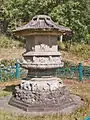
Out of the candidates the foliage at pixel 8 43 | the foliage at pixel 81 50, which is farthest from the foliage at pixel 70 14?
the foliage at pixel 8 43

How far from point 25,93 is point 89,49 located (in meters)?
14.3

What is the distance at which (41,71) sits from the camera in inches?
306

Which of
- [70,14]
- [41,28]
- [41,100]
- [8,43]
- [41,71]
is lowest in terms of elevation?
[8,43]

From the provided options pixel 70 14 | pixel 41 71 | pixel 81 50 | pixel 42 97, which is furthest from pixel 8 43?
pixel 42 97

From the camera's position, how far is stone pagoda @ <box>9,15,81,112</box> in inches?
287

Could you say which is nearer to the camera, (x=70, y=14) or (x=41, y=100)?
(x=41, y=100)

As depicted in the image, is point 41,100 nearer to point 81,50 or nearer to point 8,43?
Answer: point 81,50

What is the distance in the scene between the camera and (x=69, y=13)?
1867cm

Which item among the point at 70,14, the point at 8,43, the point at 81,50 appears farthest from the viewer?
the point at 8,43

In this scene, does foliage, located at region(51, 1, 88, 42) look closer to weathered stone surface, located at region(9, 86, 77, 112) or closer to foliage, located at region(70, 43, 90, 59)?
foliage, located at region(70, 43, 90, 59)

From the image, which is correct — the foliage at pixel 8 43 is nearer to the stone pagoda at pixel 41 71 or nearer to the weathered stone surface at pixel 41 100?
the stone pagoda at pixel 41 71

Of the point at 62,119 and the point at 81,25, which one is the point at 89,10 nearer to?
the point at 81,25

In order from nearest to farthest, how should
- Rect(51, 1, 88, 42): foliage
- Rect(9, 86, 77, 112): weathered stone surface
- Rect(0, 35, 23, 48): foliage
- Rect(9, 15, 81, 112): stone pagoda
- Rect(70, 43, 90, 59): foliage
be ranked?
1. Rect(9, 86, 77, 112): weathered stone surface
2. Rect(9, 15, 81, 112): stone pagoda
3. Rect(51, 1, 88, 42): foliage
4. Rect(70, 43, 90, 59): foliage
5. Rect(0, 35, 23, 48): foliage

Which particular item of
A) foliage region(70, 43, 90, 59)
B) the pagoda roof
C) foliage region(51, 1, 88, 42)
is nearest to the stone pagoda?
the pagoda roof
